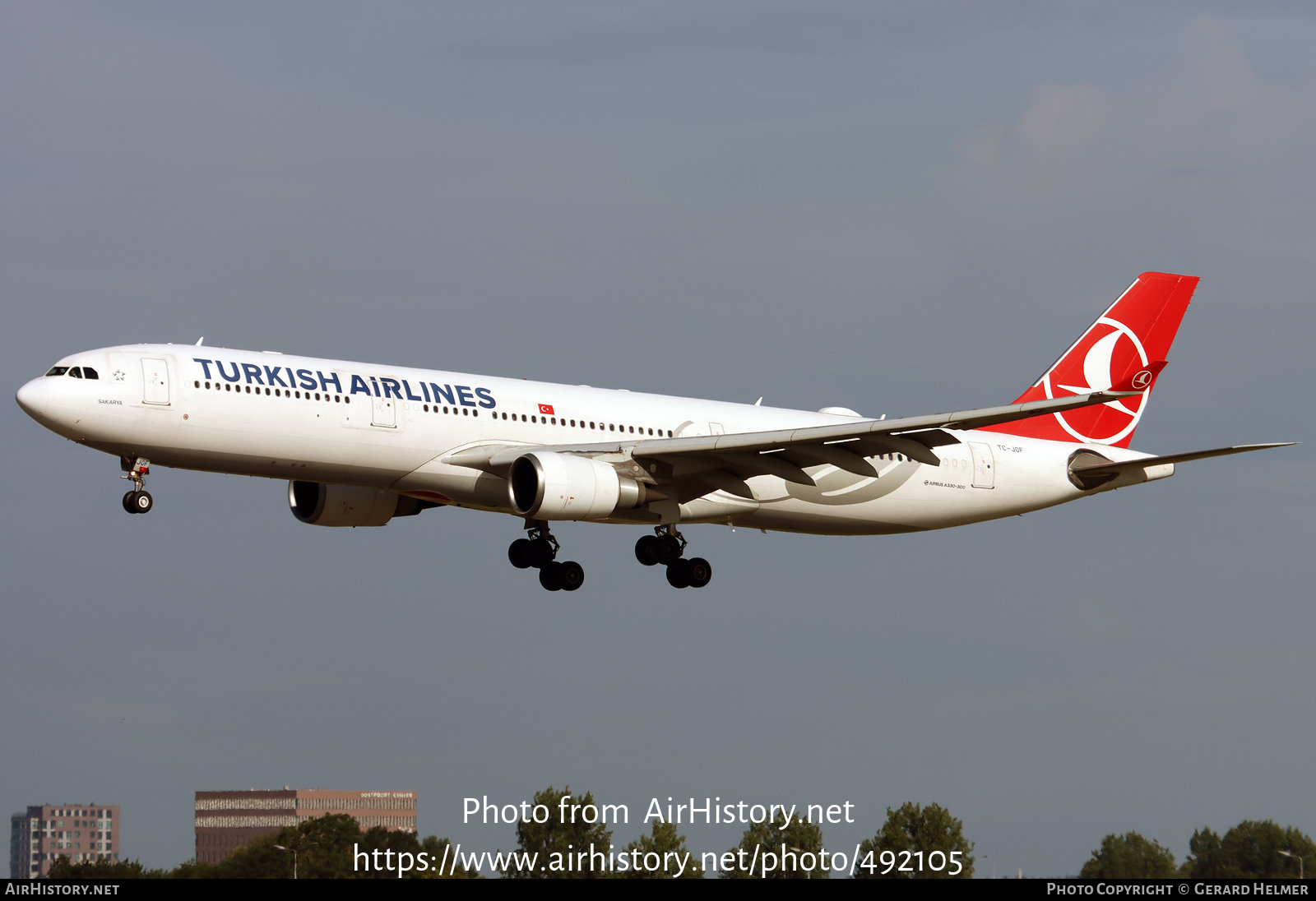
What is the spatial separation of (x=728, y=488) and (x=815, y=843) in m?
44.6

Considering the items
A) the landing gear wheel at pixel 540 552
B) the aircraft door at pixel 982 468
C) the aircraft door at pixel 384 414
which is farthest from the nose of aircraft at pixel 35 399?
the aircraft door at pixel 982 468

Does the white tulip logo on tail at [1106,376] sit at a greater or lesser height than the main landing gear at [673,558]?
greater

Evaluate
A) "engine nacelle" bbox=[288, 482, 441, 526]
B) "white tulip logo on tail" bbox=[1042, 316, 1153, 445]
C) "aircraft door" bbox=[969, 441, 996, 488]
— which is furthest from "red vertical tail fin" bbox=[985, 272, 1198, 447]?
"engine nacelle" bbox=[288, 482, 441, 526]

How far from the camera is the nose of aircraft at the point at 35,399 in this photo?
132 feet

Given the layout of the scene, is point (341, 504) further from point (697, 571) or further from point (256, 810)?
point (256, 810)

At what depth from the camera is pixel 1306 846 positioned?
7706cm

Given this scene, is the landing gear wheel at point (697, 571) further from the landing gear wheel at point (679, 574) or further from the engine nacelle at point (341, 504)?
the engine nacelle at point (341, 504)

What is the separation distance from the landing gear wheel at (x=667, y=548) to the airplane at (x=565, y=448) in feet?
0.16

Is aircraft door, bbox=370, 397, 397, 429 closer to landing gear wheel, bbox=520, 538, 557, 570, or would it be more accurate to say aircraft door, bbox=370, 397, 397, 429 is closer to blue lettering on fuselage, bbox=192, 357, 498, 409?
blue lettering on fuselage, bbox=192, 357, 498, 409

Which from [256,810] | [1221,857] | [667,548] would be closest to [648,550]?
[667,548]
